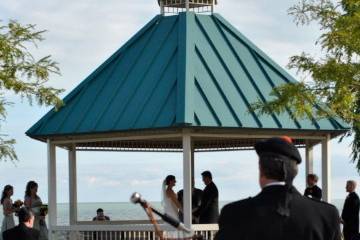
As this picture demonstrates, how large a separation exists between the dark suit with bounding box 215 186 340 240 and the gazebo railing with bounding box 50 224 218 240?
1280cm

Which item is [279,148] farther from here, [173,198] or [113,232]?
[113,232]

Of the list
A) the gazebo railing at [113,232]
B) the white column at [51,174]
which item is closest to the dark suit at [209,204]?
the gazebo railing at [113,232]

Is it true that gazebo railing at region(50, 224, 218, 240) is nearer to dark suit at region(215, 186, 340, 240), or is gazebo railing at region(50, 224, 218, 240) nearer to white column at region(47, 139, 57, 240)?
white column at region(47, 139, 57, 240)

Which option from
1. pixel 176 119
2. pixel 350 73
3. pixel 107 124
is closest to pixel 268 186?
pixel 176 119

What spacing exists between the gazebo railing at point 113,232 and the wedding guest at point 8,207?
1.35m

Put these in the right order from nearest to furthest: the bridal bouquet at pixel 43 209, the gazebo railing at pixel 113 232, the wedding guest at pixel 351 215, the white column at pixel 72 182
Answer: the gazebo railing at pixel 113 232
the bridal bouquet at pixel 43 209
the wedding guest at pixel 351 215
the white column at pixel 72 182

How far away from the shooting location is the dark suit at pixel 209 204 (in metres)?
18.2

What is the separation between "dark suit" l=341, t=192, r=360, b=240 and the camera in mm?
20406

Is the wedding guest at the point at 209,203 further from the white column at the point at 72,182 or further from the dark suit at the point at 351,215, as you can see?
the white column at the point at 72,182

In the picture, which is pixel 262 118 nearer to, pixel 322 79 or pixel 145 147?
pixel 322 79

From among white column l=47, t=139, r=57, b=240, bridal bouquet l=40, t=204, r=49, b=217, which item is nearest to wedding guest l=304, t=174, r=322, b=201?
bridal bouquet l=40, t=204, r=49, b=217

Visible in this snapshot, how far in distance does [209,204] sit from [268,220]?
13.5 meters

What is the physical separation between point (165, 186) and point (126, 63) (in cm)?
335

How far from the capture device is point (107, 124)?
18.5 metres
